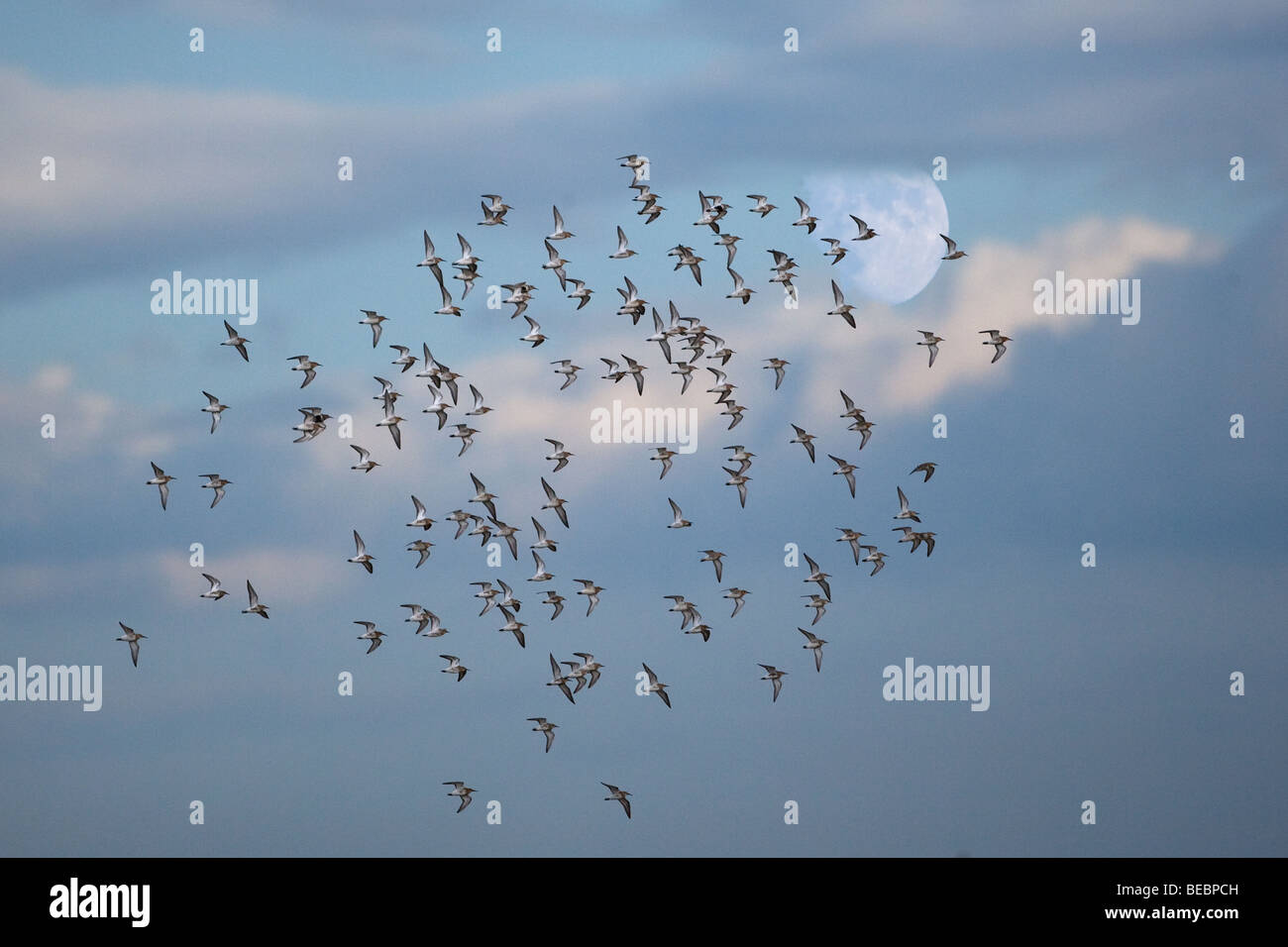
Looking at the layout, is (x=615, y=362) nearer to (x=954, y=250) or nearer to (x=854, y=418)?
(x=854, y=418)

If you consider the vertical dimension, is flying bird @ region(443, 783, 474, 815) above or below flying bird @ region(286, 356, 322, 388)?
below

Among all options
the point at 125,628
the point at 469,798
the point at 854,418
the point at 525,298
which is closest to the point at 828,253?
the point at 854,418

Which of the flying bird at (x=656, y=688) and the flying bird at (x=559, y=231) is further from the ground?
the flying bird at (x=559, y=231)

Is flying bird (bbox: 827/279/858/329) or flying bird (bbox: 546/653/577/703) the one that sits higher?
flying bird (bbox: 827/279/858/329)

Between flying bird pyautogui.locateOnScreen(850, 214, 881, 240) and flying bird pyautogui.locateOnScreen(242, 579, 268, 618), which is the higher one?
flying bird pyautogui.locateOnScreen(850, 214, 881, 240)

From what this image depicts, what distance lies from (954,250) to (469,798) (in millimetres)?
35957

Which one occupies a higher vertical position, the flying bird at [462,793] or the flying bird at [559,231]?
the flying bird at [559,231]

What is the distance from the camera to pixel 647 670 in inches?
4245

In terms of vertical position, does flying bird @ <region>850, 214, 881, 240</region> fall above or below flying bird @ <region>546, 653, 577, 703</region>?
above

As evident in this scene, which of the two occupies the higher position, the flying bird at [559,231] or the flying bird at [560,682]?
the flying bird at [559,231]

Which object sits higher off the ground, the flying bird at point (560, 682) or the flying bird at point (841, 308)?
the flying bird at point (841, 308)

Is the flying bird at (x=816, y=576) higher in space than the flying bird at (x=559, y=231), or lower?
lower

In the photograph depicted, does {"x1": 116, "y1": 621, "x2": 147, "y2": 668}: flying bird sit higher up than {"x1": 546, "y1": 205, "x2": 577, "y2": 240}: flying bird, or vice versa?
{"x1": 546, "y1": 205, "x2": 577, "y2": 240}: flying bird
